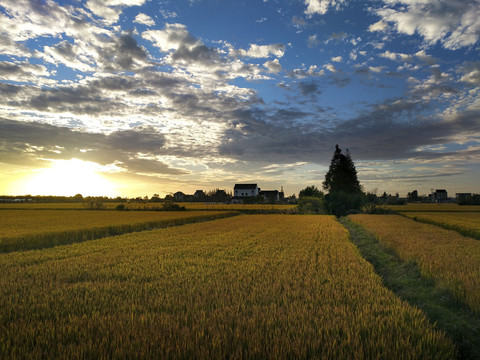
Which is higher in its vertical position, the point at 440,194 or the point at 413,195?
the point at 440,194

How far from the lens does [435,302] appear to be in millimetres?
8523

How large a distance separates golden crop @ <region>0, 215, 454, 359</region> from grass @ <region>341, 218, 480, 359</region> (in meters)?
1.26

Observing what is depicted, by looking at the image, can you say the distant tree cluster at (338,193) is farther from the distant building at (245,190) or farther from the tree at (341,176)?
the distant building at (245,190)

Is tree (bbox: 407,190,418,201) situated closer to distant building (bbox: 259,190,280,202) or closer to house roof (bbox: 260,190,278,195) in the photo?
distant building (bbox: 259,190,280,202)

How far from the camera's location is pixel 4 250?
55.0 ft

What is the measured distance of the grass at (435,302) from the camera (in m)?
6.36

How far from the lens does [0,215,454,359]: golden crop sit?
4.27 m

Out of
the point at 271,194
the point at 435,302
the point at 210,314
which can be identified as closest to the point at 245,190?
the point at 271,194

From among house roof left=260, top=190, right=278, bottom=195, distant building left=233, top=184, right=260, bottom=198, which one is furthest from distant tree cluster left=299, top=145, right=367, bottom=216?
house roof left=260, top=190, right=278, bottom=195

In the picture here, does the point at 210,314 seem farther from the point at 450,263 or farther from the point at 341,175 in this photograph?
the point at 341,175

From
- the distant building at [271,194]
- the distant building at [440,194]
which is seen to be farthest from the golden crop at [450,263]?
the distant building at [440,194]

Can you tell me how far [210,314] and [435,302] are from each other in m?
6.74

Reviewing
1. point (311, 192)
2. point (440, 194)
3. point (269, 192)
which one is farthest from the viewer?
point (440, 194)

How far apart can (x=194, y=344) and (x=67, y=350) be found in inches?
68.9
